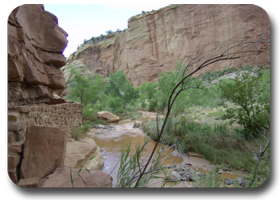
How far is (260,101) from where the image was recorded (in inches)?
191

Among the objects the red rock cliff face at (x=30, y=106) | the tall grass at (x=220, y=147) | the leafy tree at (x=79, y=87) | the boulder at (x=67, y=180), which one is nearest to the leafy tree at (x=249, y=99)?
the tall grass at (x=220, y=147)

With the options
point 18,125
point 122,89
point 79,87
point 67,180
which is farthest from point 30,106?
point 122,89

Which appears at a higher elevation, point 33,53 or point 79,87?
point 33,53

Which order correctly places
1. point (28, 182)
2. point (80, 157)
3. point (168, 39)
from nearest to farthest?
point (28, 182)
point (80, 157)
point (168, 39)

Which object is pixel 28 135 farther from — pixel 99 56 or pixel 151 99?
pixel 99 56

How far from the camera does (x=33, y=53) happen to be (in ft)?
11.3

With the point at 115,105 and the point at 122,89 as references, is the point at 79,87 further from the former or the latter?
the point at 122,89

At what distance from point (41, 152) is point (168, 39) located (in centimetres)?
2909

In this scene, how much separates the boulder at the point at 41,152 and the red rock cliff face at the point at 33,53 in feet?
2.07

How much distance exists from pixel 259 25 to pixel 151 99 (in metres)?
17.7

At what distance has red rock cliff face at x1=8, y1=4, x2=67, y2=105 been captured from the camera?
2479 mm

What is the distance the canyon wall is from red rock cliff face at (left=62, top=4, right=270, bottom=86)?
21254 mm

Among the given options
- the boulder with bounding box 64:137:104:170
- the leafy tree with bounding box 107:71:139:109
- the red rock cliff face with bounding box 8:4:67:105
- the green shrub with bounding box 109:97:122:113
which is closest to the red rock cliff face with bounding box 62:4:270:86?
the leafy tree with bounding box 107:71:139:109
